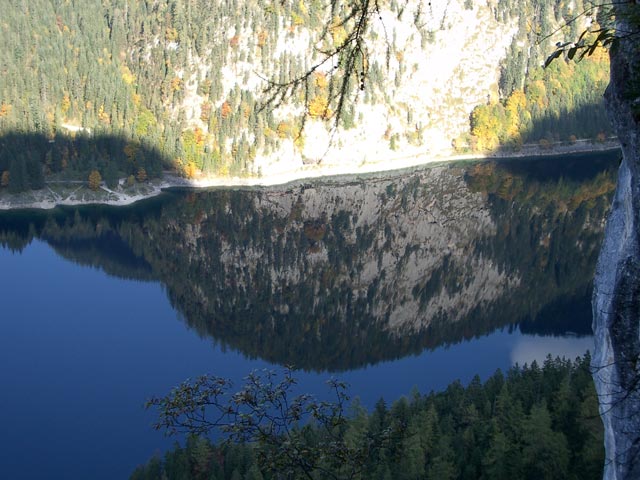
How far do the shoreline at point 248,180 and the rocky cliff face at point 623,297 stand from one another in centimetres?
9454

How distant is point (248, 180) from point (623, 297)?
106 metres

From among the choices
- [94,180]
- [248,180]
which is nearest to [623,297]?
[94,180]

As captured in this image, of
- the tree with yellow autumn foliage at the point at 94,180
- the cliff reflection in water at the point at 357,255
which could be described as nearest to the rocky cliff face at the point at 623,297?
the cliff reflection in water at the point at 357,255

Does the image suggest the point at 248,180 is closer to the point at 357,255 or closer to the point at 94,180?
the point at 94,180

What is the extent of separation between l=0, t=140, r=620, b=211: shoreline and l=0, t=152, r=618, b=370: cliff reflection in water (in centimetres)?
372

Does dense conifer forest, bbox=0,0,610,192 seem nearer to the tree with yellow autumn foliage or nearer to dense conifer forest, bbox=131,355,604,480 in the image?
the tree with yellow autumn foliage

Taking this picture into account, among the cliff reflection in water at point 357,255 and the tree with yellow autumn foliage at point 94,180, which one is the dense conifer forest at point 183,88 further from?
the cliff reflection in water at point 357,255

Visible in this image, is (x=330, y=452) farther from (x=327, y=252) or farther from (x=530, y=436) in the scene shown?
(x=327, y=252)

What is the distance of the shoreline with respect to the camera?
94206 mm

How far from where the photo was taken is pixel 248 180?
11106 cm

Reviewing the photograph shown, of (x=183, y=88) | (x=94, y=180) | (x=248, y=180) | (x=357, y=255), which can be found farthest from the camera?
(x=183, y=88)

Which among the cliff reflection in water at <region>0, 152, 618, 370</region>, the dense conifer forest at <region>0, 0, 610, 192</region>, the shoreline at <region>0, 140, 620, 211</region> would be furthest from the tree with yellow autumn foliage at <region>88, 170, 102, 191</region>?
the cliff reflection in water at <region>0, 152, 618, 370</region>

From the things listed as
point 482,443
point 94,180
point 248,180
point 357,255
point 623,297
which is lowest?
point 482,443

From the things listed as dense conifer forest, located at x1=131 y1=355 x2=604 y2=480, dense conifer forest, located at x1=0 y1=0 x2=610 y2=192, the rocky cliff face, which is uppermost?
dense conifer forest, located at x1=0 y1=0 x2=610 y2=192
